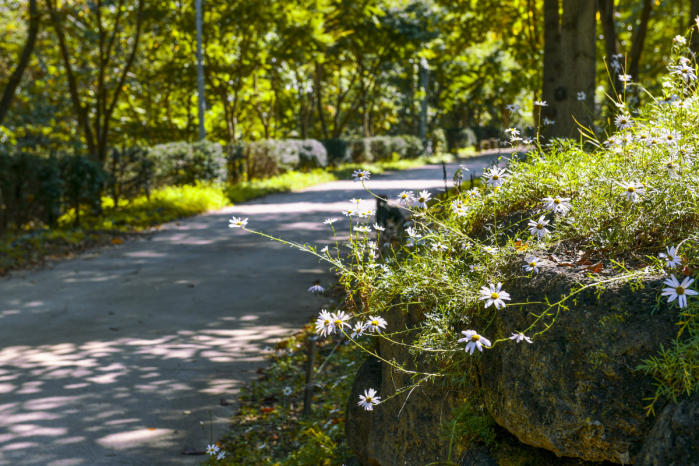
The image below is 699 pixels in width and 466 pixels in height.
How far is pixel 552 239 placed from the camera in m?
2.24

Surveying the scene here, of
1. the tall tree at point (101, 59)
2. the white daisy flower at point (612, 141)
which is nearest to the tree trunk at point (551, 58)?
the white daisy flower at point (612, 141)

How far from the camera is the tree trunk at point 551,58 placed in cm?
694

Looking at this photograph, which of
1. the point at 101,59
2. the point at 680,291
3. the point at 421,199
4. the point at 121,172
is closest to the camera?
the point at 680,291

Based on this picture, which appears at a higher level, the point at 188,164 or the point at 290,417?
the point at 188,164

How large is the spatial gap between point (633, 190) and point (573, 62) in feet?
17.6

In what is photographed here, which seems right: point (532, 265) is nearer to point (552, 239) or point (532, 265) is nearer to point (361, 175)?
point (552, 239)

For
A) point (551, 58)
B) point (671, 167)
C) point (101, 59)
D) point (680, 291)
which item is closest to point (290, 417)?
point (671, 167)

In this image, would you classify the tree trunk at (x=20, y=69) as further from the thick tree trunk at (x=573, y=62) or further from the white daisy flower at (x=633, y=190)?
the white daisy flower at (x=633, y=190)

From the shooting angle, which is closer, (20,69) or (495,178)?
(495,178)

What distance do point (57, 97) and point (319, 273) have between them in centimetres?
1766

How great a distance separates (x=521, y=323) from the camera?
1961 mm

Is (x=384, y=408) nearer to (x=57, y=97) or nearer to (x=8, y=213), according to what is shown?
(x=8, y=213)

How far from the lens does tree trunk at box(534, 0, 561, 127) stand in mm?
6941

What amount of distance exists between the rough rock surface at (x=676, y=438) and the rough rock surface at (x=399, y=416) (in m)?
0.82
